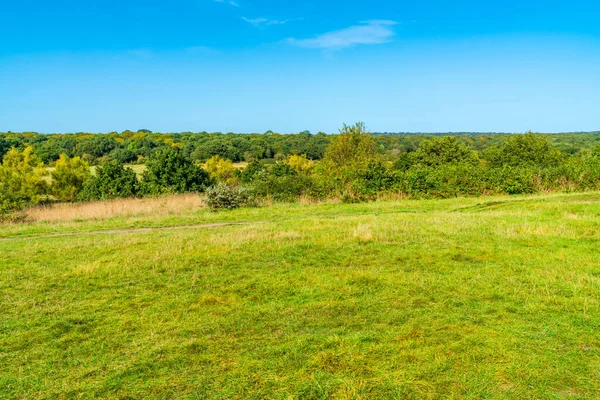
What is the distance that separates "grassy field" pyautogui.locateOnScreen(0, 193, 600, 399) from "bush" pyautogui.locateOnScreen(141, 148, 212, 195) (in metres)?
24.3

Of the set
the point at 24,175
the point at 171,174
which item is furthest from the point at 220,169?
the point at 171,174

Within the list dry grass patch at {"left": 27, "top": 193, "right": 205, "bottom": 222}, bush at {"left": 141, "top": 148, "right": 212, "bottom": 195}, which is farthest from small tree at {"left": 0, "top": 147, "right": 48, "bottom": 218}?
dry grass patch at {"left": 27, "top": 193, "right": 205, "bottom": 222}

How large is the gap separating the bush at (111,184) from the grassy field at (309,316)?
23835 millimetres

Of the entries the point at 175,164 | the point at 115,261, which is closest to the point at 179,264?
the point at 115,261

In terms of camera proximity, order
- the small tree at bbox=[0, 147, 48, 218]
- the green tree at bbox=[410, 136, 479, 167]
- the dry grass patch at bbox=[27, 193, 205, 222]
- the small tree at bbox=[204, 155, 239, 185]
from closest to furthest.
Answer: the dry grass patch at bbox=[27, 193, 205, 222]
the small tree at bbox=[0, 147, 48, 218]
the green tree at bbox=[410, 136, 479, 167]
the small tree at bbox=[204, 155, 239, 185]

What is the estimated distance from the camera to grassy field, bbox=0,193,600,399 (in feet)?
13.8

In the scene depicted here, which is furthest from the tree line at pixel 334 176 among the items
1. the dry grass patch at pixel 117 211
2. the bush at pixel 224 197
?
the dry grass patch at pixel 117 211

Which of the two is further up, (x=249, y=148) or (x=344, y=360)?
(x=249, y=148)

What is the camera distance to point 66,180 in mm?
44844

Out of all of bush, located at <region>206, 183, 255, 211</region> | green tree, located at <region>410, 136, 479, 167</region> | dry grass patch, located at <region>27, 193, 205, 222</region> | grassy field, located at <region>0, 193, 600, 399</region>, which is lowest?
grassy field, located at <region>0, 193, 600, 399</region>

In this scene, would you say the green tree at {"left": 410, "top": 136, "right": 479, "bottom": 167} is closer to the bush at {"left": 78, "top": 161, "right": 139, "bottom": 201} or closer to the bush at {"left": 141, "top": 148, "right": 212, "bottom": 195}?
the bush at {"left": 141, "top": 148, "right": 212, "bottom": 195}

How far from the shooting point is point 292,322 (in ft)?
18.5

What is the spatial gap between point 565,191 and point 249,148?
72166 mm

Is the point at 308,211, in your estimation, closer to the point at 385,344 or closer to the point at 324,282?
the point at 324,282
